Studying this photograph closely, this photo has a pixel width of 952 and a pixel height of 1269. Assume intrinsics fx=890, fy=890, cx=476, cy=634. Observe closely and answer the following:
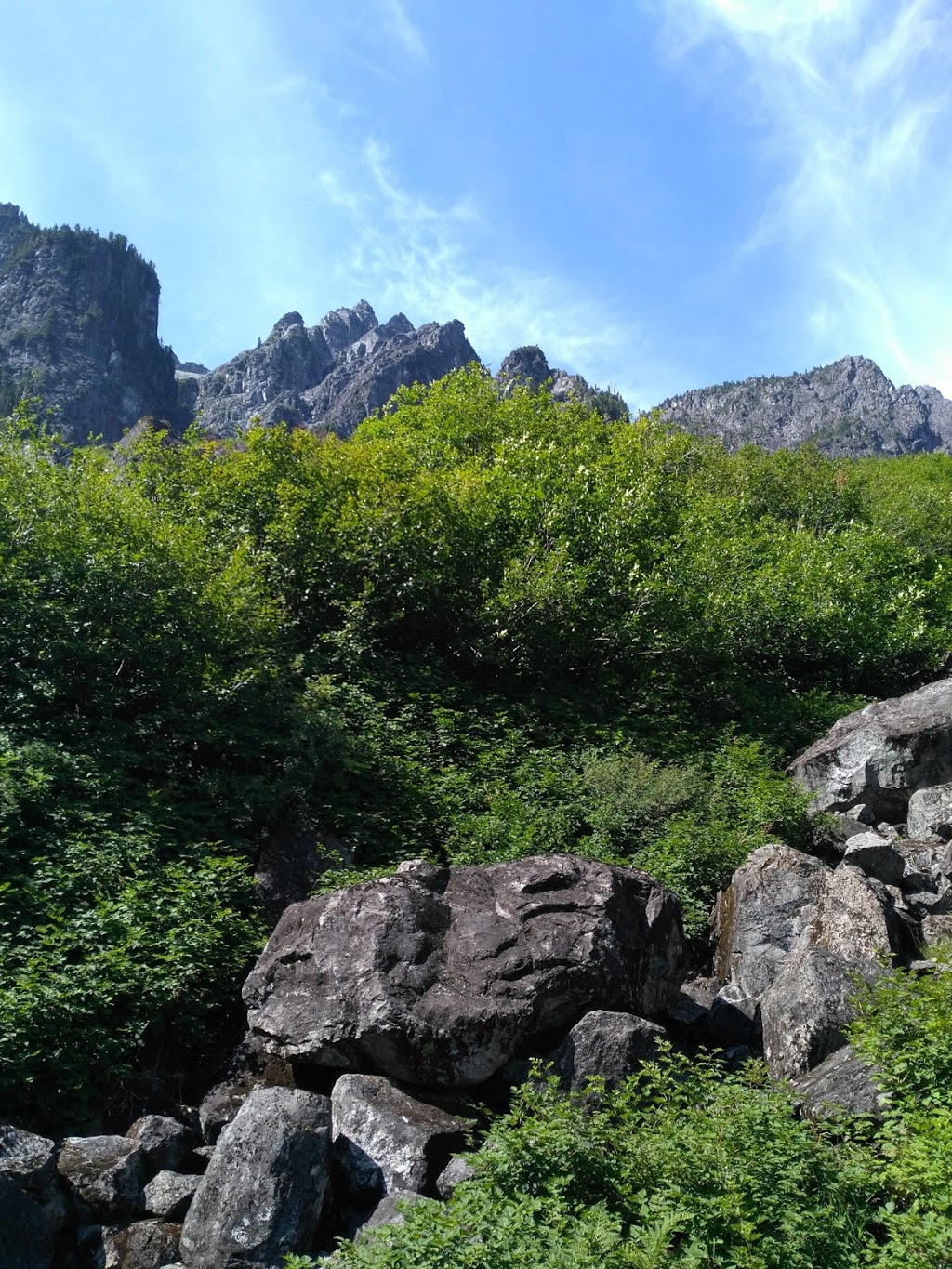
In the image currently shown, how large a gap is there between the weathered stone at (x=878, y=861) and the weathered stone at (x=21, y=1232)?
8.45 metres

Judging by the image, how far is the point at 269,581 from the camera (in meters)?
16.5

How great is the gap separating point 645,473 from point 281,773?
44.7 ft

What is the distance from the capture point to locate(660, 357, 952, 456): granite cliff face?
152375mm

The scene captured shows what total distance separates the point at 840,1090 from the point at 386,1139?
3.22 m

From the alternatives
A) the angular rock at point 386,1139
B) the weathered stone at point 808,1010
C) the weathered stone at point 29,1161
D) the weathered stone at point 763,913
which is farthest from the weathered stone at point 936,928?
the weathered stone at point 29,1161

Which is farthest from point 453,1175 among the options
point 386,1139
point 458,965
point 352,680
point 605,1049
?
point 352,680

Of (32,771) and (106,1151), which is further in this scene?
(32,771)

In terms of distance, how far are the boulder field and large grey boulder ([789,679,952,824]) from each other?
116 inches

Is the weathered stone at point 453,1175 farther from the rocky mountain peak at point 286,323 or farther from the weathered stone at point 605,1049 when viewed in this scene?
the rocky mountain peak at point 286,323

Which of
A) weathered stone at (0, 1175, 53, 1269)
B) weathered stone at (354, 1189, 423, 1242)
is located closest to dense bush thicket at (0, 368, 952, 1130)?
weathered stone at (0, 1175, 53, 1269)

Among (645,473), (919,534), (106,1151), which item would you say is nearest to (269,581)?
(645,473)

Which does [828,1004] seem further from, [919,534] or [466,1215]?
[919,534]

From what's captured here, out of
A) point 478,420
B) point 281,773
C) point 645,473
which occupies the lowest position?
point 281,773

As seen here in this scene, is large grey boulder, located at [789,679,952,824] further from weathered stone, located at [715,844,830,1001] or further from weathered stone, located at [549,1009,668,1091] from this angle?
weathered stone, located at [549,1009,668,1091]
